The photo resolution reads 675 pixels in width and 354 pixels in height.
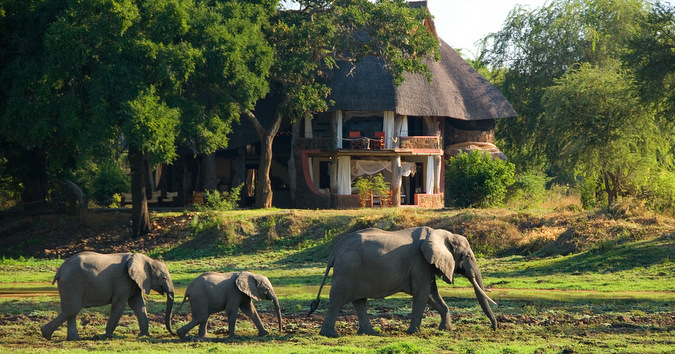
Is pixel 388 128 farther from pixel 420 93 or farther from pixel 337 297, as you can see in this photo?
pixel 337 297

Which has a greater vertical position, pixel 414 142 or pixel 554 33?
pixel 554 33

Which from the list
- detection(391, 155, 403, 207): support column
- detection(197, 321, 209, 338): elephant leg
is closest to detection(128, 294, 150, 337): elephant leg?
detection(197, 321, 209, 338): elephant leg

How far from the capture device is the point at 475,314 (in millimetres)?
19109

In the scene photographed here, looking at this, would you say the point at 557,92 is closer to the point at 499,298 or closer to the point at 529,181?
the point at 529,181

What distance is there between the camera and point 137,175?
38.8 m

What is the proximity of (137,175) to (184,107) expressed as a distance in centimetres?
396

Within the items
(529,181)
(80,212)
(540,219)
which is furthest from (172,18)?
(529,181)

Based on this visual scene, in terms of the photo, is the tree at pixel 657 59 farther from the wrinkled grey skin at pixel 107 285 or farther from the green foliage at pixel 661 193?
the wrinkled grey skin at pixel 107 285

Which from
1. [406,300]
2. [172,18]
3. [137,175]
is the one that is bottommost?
[406,300]

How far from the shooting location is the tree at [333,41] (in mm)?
42188

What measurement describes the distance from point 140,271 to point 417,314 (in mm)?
5518

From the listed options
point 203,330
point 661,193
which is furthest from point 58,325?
point 661,193

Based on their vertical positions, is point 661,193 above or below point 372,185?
below

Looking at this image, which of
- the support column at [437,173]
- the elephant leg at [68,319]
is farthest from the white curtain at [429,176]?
the elephant leg at [68,319]
